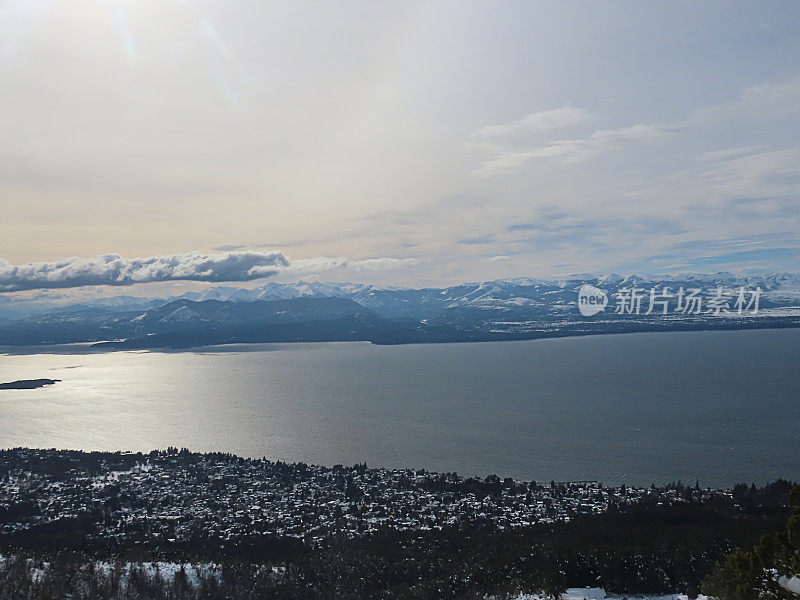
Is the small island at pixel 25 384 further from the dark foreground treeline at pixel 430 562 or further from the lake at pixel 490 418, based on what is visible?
the dark foreground treeline at pixel 430 562

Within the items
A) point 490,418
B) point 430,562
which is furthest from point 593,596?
point 490,418

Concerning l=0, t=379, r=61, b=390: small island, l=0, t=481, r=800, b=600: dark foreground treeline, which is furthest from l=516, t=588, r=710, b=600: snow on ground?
l=0, t=379, r=61, b=390: small island

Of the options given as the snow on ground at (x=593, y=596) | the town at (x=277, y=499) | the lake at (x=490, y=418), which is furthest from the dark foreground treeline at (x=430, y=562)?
the lake at (x=490, y=418)

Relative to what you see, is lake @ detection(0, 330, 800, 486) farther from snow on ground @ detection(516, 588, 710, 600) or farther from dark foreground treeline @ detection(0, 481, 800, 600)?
snow on ground @ detection(516, 588, 710, 600)

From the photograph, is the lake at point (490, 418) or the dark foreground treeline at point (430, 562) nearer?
the dark foreground treeline at point (430, 562)

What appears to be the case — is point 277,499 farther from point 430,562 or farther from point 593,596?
point 593,596

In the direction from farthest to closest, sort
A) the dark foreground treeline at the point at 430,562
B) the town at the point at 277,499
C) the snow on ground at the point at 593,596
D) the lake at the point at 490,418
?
the lake at the point at 490,418 < the town at the point at 277,499 < the dark foreground treeline at the point at 430,562 < the snow on ground at the point at 593,596

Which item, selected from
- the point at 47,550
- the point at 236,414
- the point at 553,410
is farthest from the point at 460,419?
the point at 47,550
